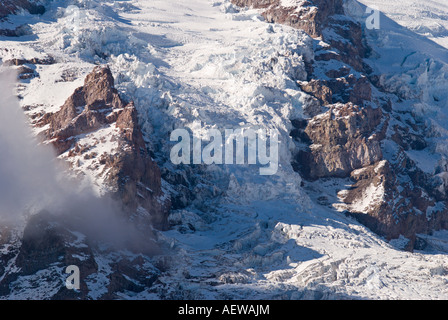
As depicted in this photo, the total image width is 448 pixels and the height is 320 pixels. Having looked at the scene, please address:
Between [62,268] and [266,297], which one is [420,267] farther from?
[62,268]

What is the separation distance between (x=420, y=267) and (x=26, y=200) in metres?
64.4

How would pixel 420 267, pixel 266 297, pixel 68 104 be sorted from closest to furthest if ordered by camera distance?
pixel 266 297, pixel 420 267, pixel 68 104

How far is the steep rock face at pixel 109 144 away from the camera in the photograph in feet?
603

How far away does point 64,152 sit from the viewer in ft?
623

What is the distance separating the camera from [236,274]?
176500 millimetres

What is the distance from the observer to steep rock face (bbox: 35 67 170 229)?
184 metres

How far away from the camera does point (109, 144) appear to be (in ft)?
616

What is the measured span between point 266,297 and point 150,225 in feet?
82.4

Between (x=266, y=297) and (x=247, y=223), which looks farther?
(x=247, y=223)

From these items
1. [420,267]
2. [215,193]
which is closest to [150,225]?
[215,193]
